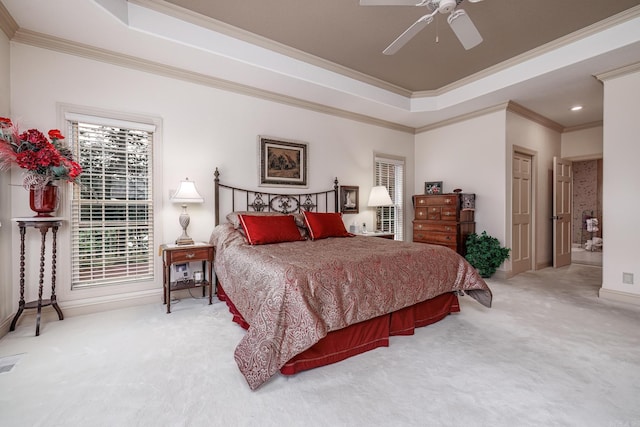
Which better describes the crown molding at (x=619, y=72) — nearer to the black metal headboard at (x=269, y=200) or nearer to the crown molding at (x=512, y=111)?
the crown molding at (x=512, y=111)

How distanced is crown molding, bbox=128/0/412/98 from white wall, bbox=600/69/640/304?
2.93 metres

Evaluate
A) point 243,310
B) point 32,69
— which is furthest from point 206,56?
point 243,310

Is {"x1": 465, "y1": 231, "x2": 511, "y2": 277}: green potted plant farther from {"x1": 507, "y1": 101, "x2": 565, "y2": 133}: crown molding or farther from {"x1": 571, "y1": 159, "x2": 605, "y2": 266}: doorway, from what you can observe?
{"x1": 571, "y1": 159, "x2": 605, "y2": 266}: doorway

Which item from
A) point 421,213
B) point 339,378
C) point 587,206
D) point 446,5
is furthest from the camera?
Result: point 587,206

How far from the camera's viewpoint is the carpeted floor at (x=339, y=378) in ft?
5.00

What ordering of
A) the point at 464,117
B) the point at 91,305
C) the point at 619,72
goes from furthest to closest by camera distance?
1. the point at 464,117
2. the point at 619,72
3. the point at 91,305

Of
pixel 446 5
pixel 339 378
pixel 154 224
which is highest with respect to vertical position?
pixel 446 5

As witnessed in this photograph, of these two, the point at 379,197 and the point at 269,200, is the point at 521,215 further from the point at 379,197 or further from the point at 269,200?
the point at 269,200

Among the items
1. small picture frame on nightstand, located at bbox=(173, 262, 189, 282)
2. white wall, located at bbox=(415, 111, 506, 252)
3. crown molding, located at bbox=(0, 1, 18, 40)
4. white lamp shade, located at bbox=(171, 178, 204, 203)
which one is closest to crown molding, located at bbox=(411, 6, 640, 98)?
white wall, located at bbox=(415, 111, 506, 252)

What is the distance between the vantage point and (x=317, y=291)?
1.91 m

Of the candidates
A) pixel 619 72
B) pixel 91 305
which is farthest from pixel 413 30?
pixel 91 305

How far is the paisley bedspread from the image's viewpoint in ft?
5.78

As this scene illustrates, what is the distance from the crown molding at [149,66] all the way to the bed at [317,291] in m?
1.79

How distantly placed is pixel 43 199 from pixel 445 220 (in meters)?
5.24
